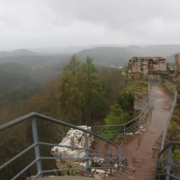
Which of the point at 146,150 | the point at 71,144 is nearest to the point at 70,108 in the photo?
the point at 71,144

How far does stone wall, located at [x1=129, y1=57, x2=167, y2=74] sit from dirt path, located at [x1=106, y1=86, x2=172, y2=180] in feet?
30.4

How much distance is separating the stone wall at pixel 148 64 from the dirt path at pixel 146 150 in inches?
365

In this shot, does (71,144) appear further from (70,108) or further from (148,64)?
(148,64)

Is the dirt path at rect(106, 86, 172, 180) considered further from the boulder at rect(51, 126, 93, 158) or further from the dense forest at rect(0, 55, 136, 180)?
the dense forest at rect(0, 55, 136, 180)

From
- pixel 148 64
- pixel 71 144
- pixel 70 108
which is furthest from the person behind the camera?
pixel 148 64

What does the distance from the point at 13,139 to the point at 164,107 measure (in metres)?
11.4

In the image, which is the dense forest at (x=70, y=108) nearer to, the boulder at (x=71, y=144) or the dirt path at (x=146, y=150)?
the dirt path at (x=146, y=150)

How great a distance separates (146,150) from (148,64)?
14.3 metres

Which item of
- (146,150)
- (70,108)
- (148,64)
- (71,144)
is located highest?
(148,64)

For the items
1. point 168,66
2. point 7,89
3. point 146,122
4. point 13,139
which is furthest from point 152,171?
point 7,89

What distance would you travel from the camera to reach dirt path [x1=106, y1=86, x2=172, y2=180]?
5.23 meters

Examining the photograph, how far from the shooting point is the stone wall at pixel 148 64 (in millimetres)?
19000

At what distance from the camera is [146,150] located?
680 centimetres

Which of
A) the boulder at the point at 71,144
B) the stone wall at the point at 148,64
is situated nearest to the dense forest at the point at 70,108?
the stone wall at the point at 148,64
